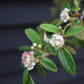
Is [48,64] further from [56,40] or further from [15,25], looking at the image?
[15,25]

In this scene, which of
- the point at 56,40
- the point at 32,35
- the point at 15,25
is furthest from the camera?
the point at 15,25

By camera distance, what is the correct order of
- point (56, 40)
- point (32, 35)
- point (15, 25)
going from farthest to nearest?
point (15, 25), point (32, 35), point (56, 40)

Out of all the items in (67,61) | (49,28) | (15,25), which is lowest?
(67,61)

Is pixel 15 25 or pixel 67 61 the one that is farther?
pixel 15 25

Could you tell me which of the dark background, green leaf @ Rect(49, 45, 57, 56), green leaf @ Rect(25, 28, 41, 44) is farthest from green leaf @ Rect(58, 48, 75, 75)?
the dark background

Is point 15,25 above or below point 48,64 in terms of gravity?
above

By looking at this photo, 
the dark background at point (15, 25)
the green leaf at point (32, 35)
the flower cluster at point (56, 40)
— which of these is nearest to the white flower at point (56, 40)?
the flower cluster at point (56, 40)

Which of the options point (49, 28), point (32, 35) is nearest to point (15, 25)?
point (32, 35)

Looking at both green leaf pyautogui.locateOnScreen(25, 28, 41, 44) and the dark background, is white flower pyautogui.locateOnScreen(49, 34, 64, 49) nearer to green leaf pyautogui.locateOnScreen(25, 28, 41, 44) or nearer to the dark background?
green leaf pyautogui.locateOnScreen(25, 28, 41, 44)

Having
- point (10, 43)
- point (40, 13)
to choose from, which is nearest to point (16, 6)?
point (40, 13)
